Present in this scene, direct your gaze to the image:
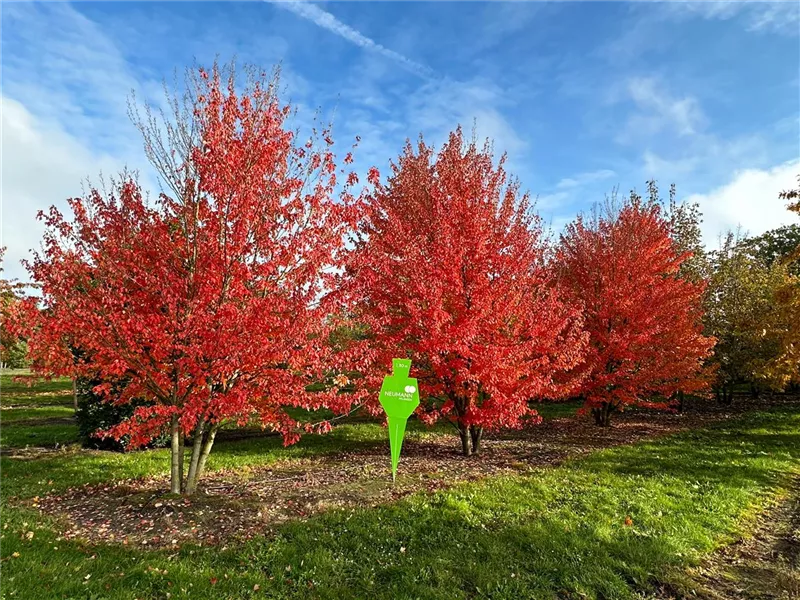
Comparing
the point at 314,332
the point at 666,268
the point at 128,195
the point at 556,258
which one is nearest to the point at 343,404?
the point at 314,332

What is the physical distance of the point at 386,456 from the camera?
1199cm

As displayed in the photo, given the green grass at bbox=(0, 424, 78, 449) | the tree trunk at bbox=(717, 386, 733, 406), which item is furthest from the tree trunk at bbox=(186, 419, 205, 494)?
the tree trunk at bbox=(717, 386, 733, 406)

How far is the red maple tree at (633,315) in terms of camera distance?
14391 mm

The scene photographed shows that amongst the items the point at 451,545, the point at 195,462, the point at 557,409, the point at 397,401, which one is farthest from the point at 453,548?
the point at 557,409

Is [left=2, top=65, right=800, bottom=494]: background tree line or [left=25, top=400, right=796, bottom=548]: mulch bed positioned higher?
[left=2, top=65, right=800, bottom=494]: background tree line

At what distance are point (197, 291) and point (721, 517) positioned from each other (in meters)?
10.0

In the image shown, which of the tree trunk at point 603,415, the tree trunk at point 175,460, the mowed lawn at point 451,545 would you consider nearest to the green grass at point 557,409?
the tree trunk at point 603,415

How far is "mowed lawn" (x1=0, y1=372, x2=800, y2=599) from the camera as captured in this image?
5227 mm

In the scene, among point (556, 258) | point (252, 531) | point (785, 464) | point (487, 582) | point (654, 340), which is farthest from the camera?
point (556, 258)

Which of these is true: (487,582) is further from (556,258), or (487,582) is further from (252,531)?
(556,258)

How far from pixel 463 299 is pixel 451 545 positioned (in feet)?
18.0

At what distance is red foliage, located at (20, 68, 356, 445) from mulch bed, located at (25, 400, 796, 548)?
52.7 inches

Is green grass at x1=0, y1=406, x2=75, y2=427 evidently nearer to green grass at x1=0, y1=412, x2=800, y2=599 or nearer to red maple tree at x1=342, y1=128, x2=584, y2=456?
green grass at x1=0, y1=412, x2=800, y2=599

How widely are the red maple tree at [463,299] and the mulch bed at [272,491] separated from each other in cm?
138
